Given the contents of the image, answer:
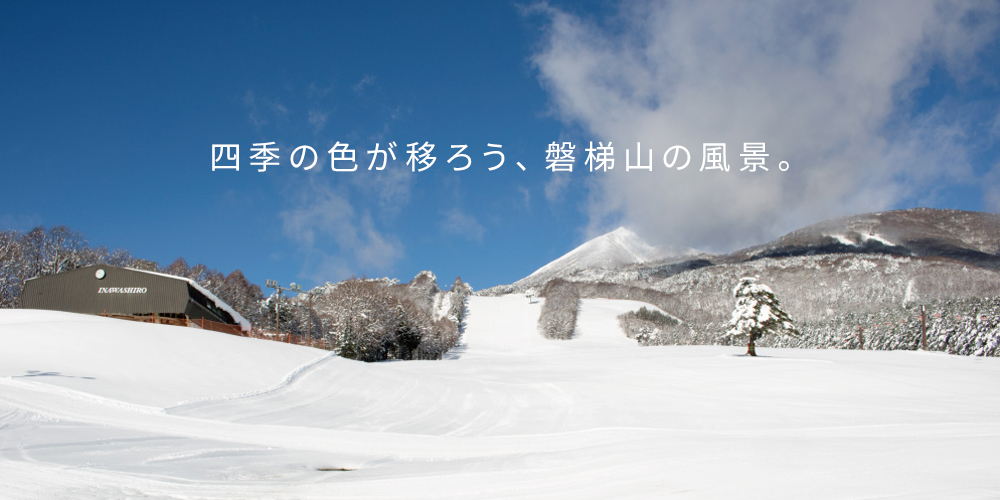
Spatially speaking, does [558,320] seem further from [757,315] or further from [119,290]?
[119,290]

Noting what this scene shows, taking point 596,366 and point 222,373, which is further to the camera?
point 596,366

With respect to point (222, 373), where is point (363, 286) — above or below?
above

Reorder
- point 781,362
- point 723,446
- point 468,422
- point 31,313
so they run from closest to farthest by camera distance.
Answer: point 723,446 < point 468,422 < point 31,313 < point 781,362

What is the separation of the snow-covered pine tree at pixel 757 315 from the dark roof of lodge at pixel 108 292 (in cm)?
4011

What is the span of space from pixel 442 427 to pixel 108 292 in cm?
3519

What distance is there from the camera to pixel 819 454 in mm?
11078

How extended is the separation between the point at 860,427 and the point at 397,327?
51566mm

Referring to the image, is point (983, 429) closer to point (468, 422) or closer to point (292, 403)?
point (468, 422)

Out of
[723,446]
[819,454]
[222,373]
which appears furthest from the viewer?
[222,373]

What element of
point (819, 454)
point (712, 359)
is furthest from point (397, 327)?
point (819, 454)

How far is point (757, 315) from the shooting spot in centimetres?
4309

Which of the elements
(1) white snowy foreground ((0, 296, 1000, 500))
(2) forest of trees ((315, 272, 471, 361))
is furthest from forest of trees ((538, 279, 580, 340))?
(1) white snowy foreground ((0, 296, 1000, 500))

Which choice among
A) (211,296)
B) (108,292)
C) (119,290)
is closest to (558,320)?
(211,296)

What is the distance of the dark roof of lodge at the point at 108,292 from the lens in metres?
40.8
